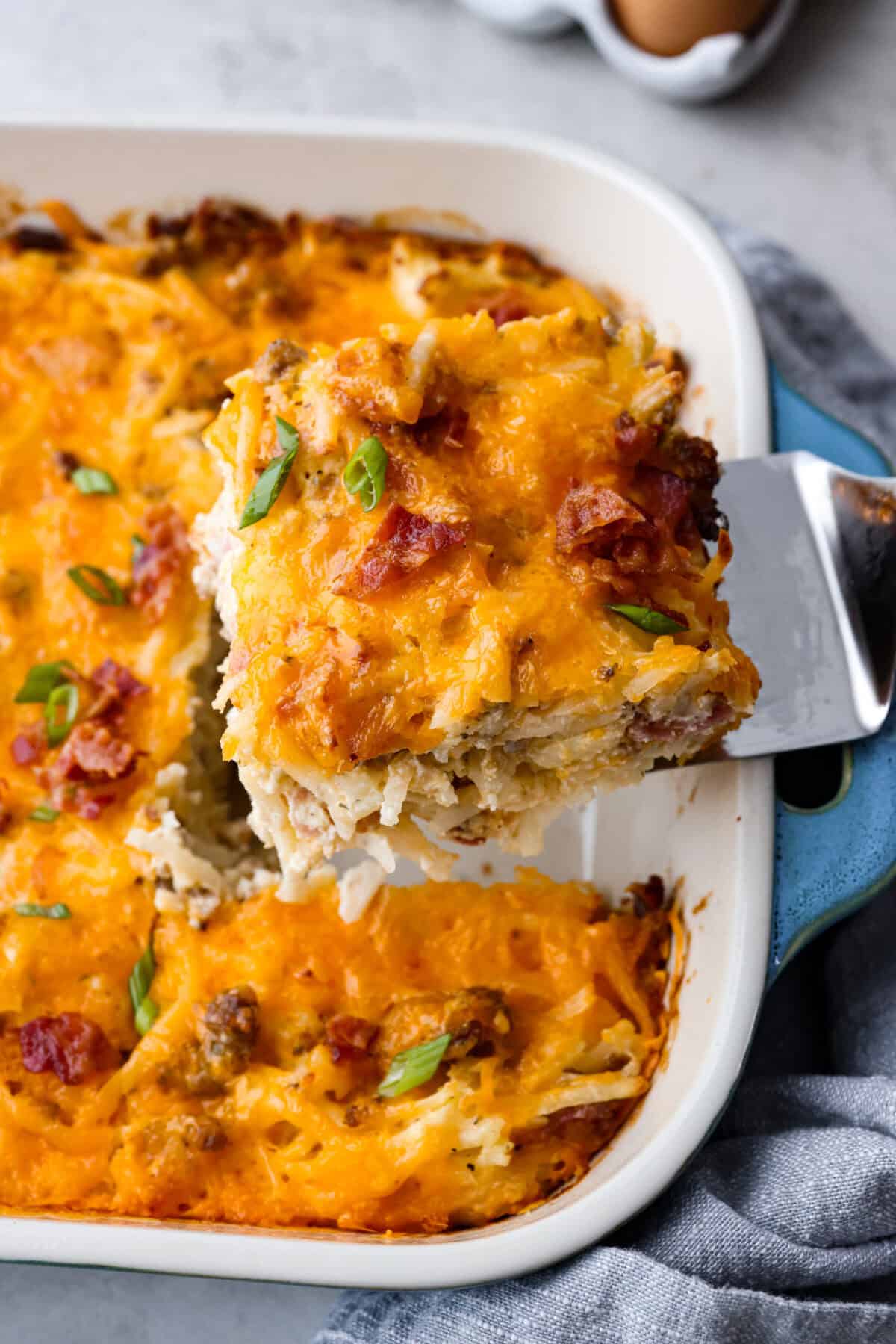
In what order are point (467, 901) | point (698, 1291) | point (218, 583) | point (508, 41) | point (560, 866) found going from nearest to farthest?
point (698, 1291) < point (218, 583) < point (467, 901) < point (560, 866) < point (508, 41)

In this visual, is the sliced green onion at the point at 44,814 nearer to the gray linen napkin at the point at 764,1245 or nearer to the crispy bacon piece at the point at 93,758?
the crispy bacon piece at the point at 93,758

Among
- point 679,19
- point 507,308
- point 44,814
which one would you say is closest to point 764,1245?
point 44,814

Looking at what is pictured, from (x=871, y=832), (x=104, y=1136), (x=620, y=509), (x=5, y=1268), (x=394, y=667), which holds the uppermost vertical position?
(x=620, y=509)

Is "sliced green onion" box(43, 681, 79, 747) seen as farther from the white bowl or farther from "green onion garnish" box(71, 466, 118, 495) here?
the white bowl

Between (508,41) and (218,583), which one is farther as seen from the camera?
(508,41)

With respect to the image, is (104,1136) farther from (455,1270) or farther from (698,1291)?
(698,1291)

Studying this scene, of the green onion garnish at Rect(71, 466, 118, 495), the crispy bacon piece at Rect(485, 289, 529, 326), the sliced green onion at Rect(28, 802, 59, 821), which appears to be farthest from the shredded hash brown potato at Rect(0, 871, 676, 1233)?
the crispy bacon piece at Rect(485, 289, 529, 326)

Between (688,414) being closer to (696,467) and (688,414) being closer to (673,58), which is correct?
(696,467)

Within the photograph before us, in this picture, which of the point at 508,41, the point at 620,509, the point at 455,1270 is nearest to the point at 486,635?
the point at 620,509
